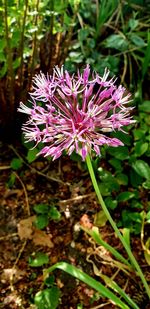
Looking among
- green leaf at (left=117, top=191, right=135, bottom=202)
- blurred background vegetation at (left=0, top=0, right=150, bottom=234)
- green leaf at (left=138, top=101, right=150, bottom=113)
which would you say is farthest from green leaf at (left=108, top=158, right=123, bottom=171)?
green leaf at (left=138, top=101, right=150, bottom=113)

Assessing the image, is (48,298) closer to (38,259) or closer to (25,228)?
(38,259)

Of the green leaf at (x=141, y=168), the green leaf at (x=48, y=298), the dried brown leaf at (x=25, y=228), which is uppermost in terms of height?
the green leaf at (x=141, y=168)

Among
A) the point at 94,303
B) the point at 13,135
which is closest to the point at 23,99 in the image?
the point at 13,135

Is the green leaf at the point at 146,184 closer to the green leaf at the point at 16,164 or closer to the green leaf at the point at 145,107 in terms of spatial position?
the green leaf at the point at 145,107

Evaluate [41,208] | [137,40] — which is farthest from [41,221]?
[137,40]

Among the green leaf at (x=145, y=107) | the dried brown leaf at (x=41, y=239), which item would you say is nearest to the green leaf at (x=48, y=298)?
the dried brown leaf at (x=41, y=239)

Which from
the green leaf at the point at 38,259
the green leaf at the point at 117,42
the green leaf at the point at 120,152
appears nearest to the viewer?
the green leaf at the point at 38,259

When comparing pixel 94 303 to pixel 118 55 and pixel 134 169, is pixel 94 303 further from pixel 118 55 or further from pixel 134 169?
pixel 118 55

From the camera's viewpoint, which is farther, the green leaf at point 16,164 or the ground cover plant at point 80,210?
the green leaf at point 16,164
